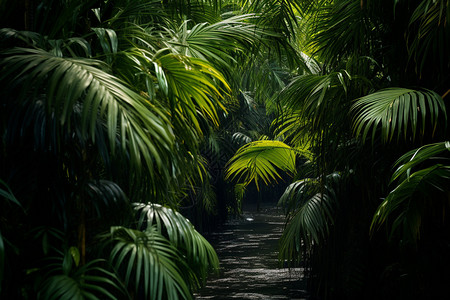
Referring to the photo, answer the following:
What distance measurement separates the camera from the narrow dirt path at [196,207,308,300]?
5.80 m

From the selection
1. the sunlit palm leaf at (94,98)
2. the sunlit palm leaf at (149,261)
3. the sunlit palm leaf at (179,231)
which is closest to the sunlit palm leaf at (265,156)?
the sunlit palm leaf at (179,231)

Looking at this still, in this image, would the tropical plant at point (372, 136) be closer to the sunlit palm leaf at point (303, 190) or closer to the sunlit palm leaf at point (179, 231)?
the sunlit palm leaf at point (303, 190)

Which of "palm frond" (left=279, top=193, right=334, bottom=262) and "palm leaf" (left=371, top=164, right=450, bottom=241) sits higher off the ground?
"palm leaf" (left=371, top=164, right=450, bottom=241)

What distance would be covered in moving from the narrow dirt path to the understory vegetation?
4.46 feet

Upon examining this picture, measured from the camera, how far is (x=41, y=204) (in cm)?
238

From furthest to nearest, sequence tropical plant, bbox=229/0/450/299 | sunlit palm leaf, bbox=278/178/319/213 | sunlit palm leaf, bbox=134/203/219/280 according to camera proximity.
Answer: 1. sunlit palm leaf, bbox=278/178/319/213
2. tropical plant, bbox=229/0/450/299
3. sunlit palm leaf, bbox=134/203/219/280

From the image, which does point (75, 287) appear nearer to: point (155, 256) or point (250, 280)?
point (155, 256)

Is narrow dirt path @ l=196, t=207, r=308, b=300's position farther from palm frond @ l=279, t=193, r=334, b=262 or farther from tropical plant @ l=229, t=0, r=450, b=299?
palm frond @ l=279, t=193, r=334, b=262

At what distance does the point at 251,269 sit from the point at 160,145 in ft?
16.7

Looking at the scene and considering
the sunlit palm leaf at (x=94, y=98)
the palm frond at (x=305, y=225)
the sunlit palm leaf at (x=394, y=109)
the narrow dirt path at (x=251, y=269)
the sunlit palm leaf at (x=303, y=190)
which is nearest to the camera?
the sunlit palm leaf at (x=94, y=98)

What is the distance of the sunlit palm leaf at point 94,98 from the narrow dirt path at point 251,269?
3.79 metres

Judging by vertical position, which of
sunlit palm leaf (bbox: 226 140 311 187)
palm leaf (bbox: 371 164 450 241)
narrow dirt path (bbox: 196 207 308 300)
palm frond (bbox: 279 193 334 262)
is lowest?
narrow dirt path (bbox: 196 207 308 300)

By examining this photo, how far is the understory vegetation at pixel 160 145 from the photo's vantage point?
215 centimetres

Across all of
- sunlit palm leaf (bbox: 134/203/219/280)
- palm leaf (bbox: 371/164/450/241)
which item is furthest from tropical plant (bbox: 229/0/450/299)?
sunlit palm leaf (bbox: 134/203/219/280)
